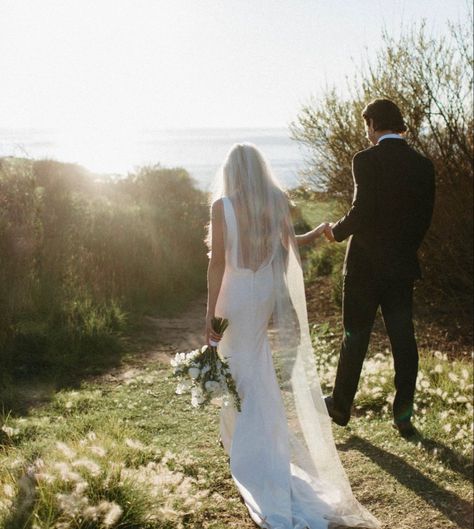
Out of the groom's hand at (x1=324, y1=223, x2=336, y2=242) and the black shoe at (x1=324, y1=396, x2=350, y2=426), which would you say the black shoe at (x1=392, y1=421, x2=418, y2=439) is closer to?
the black shoe at (x1=324, y1=396, x2=350, y2=426)

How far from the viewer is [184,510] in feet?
13.8

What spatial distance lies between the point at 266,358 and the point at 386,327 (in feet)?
3.76

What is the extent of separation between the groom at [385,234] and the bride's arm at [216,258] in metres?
1.14

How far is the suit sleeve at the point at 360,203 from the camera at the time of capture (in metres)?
5.02

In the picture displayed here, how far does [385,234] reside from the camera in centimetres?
509

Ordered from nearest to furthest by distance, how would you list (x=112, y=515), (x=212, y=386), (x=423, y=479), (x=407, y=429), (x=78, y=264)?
(x=112, y=515) < (x=212, y=386) < (x=423, y=479) < (x=407, y=429) < (x=78, y=264)

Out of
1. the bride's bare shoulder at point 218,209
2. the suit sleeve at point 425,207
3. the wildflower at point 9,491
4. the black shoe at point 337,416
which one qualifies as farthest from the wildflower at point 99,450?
the suit sleeve at point 425,207

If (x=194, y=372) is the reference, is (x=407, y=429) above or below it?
below

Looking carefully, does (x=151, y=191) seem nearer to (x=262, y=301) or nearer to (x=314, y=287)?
(x=314, y=287)

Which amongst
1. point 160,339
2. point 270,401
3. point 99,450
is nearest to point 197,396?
point 270,401

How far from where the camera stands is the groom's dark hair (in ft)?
16.6

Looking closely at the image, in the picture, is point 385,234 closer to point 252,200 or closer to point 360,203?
point 360,203

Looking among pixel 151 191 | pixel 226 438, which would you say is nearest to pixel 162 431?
pixel 226 438

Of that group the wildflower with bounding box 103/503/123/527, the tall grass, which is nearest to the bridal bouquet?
the wildflower with bounding box 103/503/123/527
